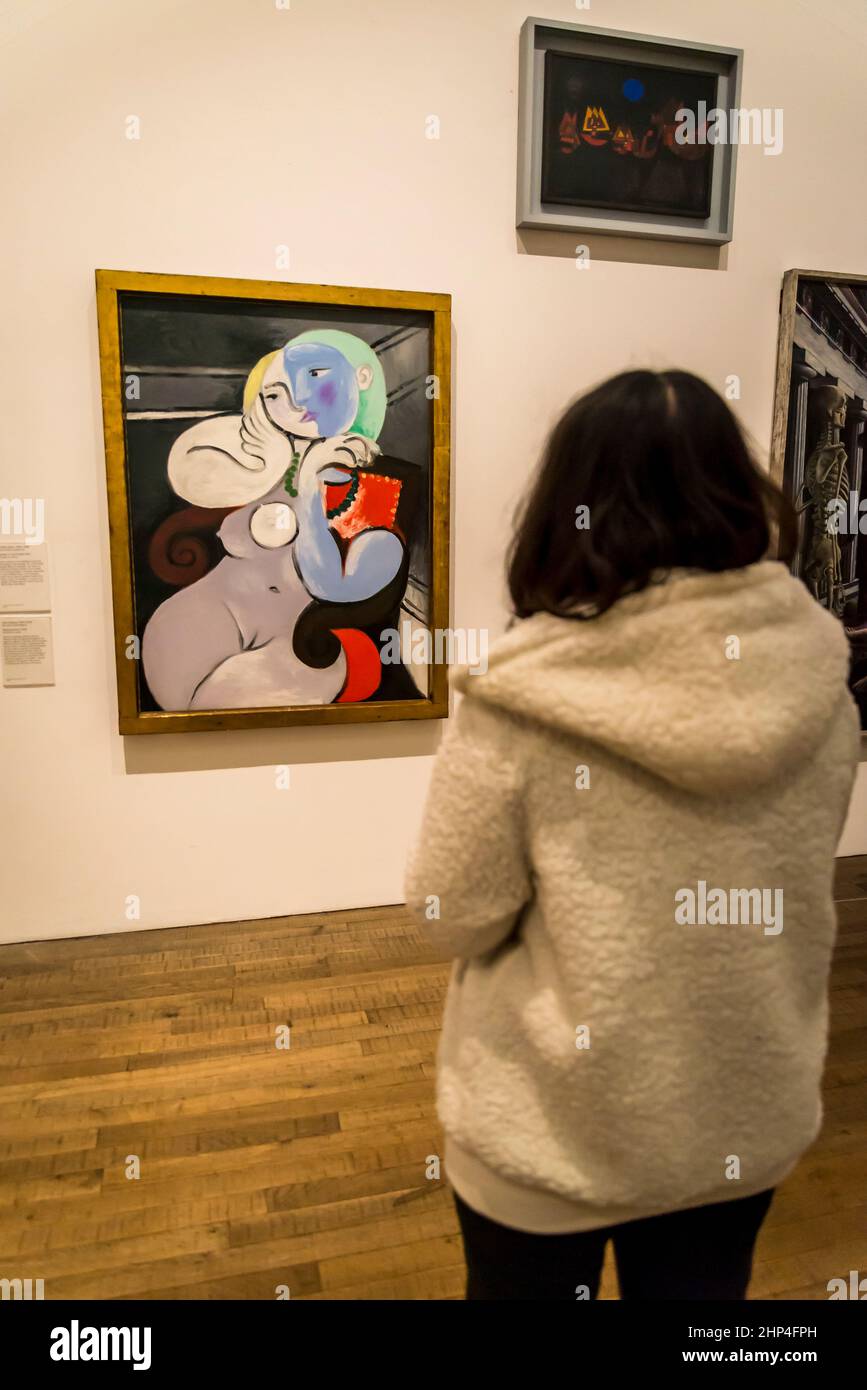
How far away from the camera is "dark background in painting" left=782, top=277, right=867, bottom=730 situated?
355cm

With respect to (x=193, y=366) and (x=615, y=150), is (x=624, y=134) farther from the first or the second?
(x=193, y=366)

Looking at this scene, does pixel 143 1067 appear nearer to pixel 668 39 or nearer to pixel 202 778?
pixel 202 778

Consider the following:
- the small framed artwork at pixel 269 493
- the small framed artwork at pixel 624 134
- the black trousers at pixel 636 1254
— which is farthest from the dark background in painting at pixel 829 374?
the black trousers at pixel 636 1254

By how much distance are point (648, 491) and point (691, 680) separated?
0.18 m

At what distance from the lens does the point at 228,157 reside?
2906 millimetres

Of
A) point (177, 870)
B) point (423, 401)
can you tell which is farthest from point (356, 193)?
point (177, 870)

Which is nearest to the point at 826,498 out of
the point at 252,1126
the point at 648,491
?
the point at 252,1126

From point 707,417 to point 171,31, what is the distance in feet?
9.35

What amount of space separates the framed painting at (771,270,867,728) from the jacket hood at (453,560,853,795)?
2.89 metres

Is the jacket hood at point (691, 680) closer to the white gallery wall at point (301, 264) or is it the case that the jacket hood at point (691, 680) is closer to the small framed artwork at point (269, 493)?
the white gallery wall at point (301, 264)

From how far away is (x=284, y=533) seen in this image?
3.10 meters

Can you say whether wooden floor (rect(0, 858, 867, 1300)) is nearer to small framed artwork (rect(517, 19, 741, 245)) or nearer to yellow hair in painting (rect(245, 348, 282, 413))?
yellow hair in painting (rect(245, 348, 282, 413))

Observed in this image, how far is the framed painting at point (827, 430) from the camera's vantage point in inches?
139

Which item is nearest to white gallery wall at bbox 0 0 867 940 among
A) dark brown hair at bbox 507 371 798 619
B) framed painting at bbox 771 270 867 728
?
framed painting at bbox 771 270 867 728
